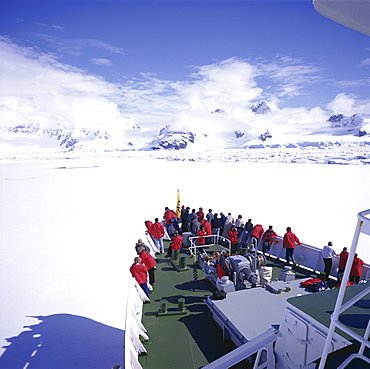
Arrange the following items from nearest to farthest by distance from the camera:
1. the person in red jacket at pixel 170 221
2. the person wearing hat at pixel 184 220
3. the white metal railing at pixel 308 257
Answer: the white metal railing at pixel 308 257
the person in red jacket at pixel 170 221
the person wearing hat at pixel 184 220

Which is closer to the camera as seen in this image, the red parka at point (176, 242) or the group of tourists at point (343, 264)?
the group of tourists at point (343, 264)

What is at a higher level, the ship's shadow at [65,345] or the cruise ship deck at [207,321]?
the cruise ship deck at [207,321]

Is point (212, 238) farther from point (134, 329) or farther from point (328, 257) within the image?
point (134, 329)

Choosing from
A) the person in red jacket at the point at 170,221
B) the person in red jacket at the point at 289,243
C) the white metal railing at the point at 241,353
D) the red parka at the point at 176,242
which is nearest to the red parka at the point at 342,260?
the person in red jacket at the point at 289,243

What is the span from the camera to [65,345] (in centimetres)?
843

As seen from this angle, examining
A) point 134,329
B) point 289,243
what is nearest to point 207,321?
point 134,329

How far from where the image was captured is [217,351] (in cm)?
548

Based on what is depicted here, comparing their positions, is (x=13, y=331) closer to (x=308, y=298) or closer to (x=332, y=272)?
(x=308, y=298)

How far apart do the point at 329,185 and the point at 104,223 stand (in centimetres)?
3466

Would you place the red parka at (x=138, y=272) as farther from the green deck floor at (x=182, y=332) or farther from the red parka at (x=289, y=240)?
the red parka at (x=289, y=240)

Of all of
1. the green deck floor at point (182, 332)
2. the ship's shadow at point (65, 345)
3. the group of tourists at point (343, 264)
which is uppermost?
the group of tourists at point (343, 264)

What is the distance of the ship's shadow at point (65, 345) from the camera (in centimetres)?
775

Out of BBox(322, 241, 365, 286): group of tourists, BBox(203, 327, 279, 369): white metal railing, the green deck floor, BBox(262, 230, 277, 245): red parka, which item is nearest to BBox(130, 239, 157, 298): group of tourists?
the green deck floor

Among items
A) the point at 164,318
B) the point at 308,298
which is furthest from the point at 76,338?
the point at 308,298
